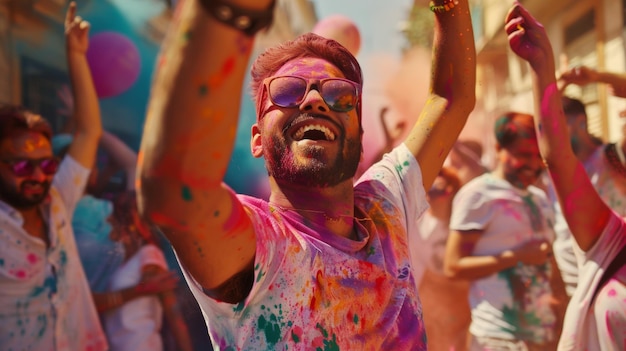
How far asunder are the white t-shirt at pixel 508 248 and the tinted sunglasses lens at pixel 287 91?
2.16 meters

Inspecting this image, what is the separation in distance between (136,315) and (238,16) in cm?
318

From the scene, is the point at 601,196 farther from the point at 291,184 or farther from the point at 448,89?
the point at 291,184

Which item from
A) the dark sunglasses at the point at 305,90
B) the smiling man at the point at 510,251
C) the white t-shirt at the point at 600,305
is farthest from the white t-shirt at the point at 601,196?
the dark sunglasses at the point at 305,90

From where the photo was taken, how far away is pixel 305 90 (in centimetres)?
140

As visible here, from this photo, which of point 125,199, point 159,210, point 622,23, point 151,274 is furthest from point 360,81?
point 622,23

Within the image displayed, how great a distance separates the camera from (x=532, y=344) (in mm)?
3176

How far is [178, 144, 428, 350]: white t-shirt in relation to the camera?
3.91ft

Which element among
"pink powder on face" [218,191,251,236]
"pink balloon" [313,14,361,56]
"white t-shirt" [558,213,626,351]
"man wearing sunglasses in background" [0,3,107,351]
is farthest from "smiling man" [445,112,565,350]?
"pink powder on face" [218,191,251,236]

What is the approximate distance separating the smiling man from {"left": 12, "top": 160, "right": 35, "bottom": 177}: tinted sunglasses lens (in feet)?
7.30

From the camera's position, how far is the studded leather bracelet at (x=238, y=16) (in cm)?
86

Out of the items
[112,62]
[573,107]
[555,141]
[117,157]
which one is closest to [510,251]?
[573,107]

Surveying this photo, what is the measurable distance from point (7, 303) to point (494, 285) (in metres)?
2.46

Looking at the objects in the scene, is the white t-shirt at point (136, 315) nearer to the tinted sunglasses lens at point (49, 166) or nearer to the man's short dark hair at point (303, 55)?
the tinted sunglasses lens at point (49, 166)

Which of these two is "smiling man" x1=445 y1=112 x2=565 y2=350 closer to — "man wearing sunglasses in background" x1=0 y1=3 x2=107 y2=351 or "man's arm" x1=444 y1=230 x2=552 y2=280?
"man's arm" x1=444 y1=230 x2=552 y2=280
